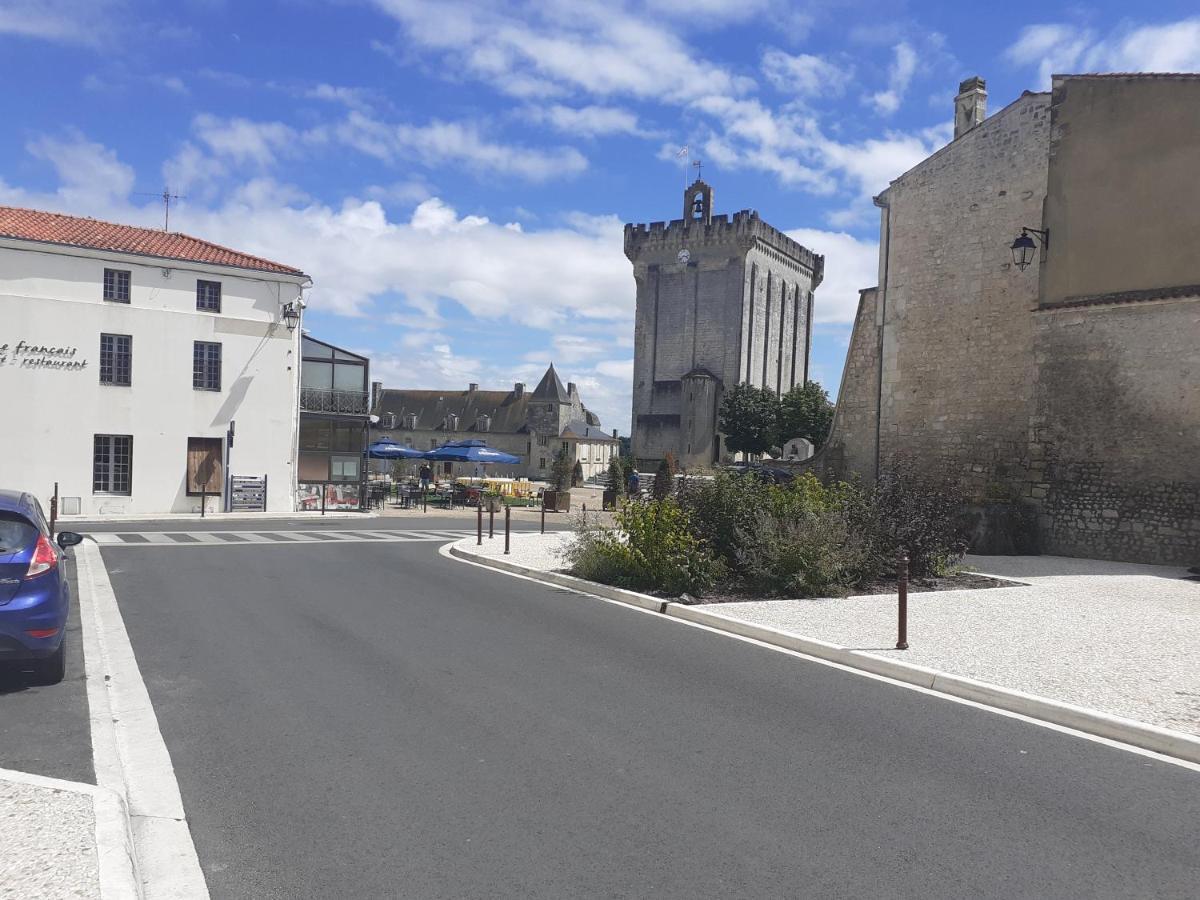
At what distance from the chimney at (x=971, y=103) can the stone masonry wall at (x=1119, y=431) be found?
21.7ft

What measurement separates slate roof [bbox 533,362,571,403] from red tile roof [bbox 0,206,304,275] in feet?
179

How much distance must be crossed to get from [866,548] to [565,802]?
8.42 m

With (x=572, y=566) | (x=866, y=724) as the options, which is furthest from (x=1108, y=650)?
(x=572, y=566)

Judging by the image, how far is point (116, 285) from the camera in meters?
25.4

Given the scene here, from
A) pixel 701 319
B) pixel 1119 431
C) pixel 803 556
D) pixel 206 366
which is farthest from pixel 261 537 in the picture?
pixel 701 319

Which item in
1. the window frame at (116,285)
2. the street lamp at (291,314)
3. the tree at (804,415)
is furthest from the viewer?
the tree at (804,415)

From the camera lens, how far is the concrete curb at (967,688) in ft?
18.3

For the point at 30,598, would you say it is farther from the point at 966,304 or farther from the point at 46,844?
the point at 966,304

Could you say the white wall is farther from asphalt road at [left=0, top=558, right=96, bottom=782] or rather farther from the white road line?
asphalt road at [left=0, top=558, right=96, bottom=782]

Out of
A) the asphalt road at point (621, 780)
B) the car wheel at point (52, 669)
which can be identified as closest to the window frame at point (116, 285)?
the asphalt road at point (621, 780)

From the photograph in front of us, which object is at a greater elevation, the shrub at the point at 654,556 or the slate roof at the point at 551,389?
the slate roof at the point at 551,389

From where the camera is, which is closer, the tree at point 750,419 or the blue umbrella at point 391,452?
→ the blue umbrella at point 391,452

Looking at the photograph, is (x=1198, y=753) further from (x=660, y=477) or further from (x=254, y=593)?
(x=660, y=477)

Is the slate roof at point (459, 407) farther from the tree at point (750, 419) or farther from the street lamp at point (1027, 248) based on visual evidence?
the street lamp at point (1027, 248)
